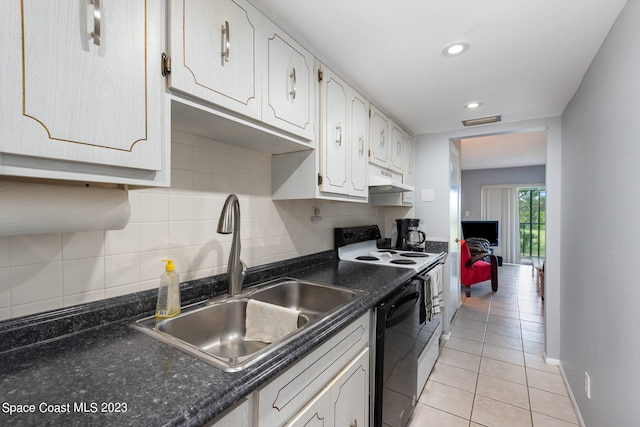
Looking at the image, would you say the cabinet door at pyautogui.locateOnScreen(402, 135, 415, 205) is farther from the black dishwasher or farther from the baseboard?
the baseboard

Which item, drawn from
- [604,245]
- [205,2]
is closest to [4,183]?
[205,2]

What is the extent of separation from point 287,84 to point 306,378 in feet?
3.88

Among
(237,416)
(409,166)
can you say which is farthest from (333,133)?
(409,166)

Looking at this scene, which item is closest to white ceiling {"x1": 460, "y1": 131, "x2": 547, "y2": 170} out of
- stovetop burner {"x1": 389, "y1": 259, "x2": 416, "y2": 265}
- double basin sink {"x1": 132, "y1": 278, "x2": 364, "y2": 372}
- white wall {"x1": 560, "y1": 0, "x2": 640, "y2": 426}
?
white wall {"x1": 560, "y1": 0, "x2": 640, "y2": 426}

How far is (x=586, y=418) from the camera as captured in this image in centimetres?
166

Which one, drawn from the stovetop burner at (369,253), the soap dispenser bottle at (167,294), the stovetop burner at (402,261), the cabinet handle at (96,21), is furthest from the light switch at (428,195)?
the cabinet handle at (96,21)

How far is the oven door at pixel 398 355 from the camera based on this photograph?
134cm

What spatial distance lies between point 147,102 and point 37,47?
225 mm

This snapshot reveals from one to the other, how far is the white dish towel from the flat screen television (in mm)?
6231

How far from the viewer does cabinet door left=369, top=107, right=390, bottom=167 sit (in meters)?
2.19

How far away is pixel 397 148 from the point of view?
265cm

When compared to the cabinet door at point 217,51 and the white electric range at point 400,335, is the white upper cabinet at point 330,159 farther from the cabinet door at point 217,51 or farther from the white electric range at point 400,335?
the white electric range at point 400,335

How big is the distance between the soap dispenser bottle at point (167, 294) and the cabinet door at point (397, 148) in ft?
6.34

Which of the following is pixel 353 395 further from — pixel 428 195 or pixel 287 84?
pixel 428 195
